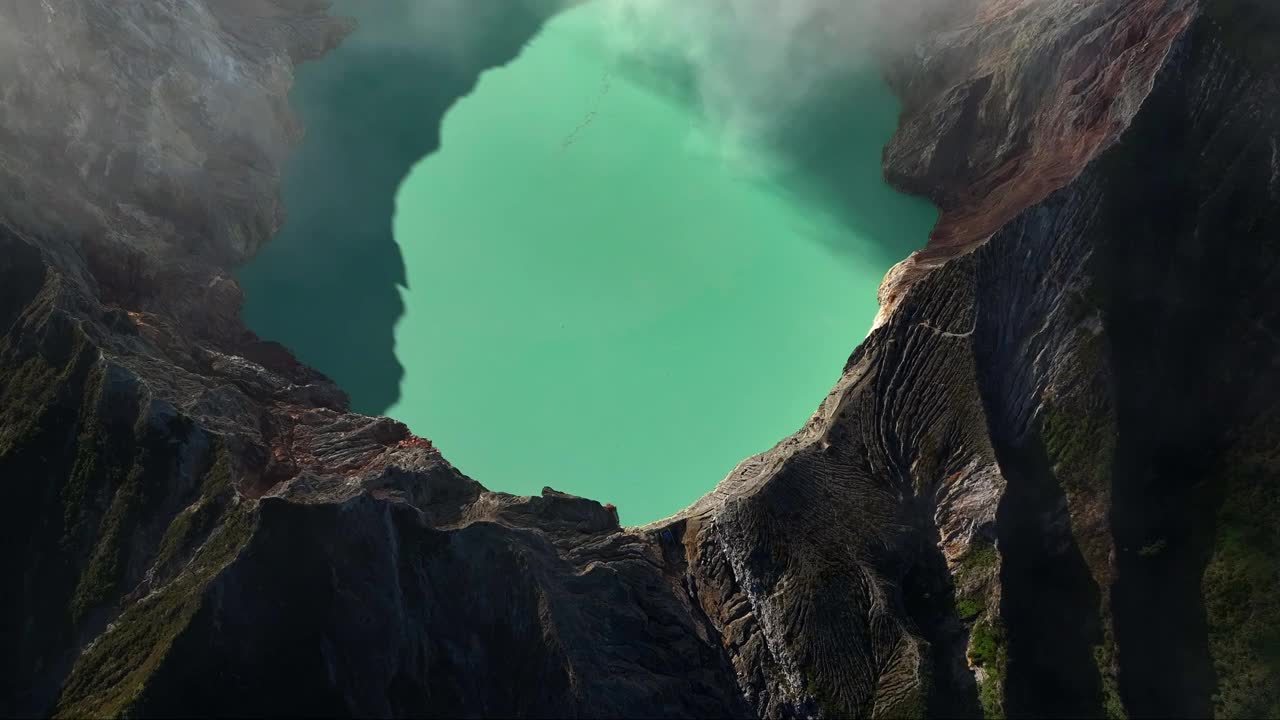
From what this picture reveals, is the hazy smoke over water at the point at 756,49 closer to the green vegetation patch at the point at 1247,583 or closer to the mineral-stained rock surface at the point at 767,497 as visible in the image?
the mineral-stained rock surface at the point at 767,497

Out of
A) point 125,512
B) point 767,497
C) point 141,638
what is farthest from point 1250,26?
point 141,638

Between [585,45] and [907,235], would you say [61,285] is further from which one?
[907,235]

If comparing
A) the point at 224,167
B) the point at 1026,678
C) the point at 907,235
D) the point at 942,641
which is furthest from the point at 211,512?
the point at 907,235

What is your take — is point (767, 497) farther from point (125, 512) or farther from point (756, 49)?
point (756, 49)

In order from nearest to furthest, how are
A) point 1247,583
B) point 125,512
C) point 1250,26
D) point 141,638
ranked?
point 141,638, point 1247,583, point 125,512, point 1250,26

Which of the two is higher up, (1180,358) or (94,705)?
(1180,358)

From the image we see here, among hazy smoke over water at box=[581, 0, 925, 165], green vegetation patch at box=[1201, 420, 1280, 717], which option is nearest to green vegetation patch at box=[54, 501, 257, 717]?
green vegetation patch at box=[1201, 420, 1280, 717]

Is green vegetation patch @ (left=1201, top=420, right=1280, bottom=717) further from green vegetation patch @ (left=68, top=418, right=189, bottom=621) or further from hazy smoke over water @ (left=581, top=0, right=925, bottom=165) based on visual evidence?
green vegetation patch @ (left=68, top=418, right=189, bottom=621)

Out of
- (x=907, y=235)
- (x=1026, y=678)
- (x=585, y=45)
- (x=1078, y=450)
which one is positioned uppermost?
(x=585, y=45)
